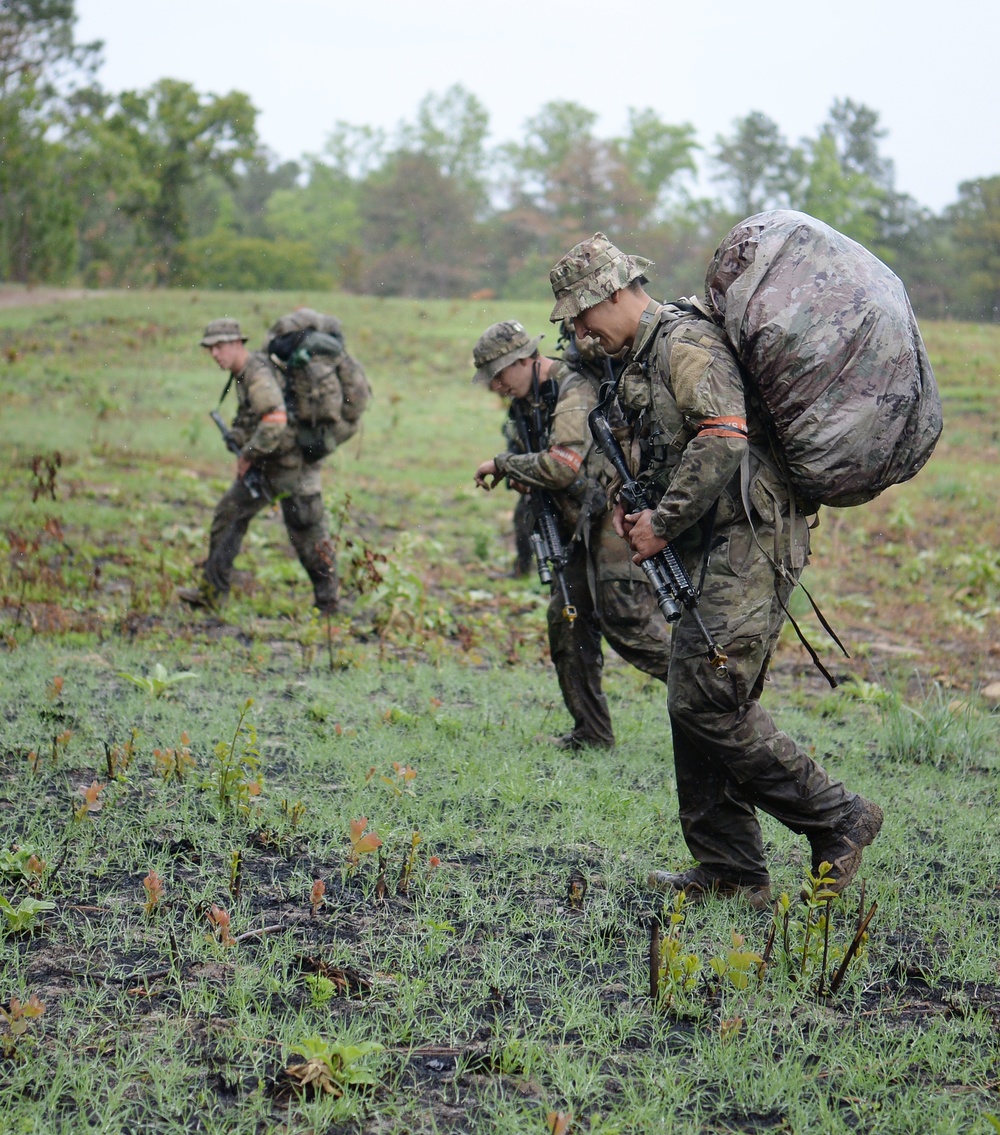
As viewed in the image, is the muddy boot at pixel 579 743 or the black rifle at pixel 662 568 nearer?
the black rifle at pixel 662 568

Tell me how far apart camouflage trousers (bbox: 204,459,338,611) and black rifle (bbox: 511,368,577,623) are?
298 centimetres

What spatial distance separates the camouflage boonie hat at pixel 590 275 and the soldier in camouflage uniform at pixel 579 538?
4.33ft

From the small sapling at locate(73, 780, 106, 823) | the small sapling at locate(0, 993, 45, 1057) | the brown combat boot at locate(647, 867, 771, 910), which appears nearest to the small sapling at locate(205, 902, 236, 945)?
the small sapling at locate(0, 993, 45, 1057)

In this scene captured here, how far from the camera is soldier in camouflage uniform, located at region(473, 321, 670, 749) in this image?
5.29 m

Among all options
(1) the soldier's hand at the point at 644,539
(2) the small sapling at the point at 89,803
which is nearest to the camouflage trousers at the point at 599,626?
(1) the soldier's hand at the point at 644,539

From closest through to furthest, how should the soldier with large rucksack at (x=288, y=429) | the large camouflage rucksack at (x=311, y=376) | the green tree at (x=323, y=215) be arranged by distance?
the soldier with large rucksack at (x=288, y=429)
the large camouflage rucksack at (x=311, y=376)
the green tree at (x=323, y=215)

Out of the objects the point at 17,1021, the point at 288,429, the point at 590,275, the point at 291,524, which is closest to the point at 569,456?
the point at 590,275

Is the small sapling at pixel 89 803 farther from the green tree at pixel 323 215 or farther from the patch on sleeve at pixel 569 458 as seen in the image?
the green tree at pixel 323 215

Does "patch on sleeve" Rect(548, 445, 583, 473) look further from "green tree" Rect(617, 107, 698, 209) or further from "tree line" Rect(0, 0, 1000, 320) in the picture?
"green tree" Rect(617, 107, 698, 209)

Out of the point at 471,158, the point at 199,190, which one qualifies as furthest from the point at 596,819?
the point at 471,158

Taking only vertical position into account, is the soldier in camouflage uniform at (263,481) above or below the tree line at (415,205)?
below

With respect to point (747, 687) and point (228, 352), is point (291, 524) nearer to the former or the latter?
point (228, 352)

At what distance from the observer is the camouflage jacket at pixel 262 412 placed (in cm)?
810

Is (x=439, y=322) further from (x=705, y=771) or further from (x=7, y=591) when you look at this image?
(x=705, y=771)
